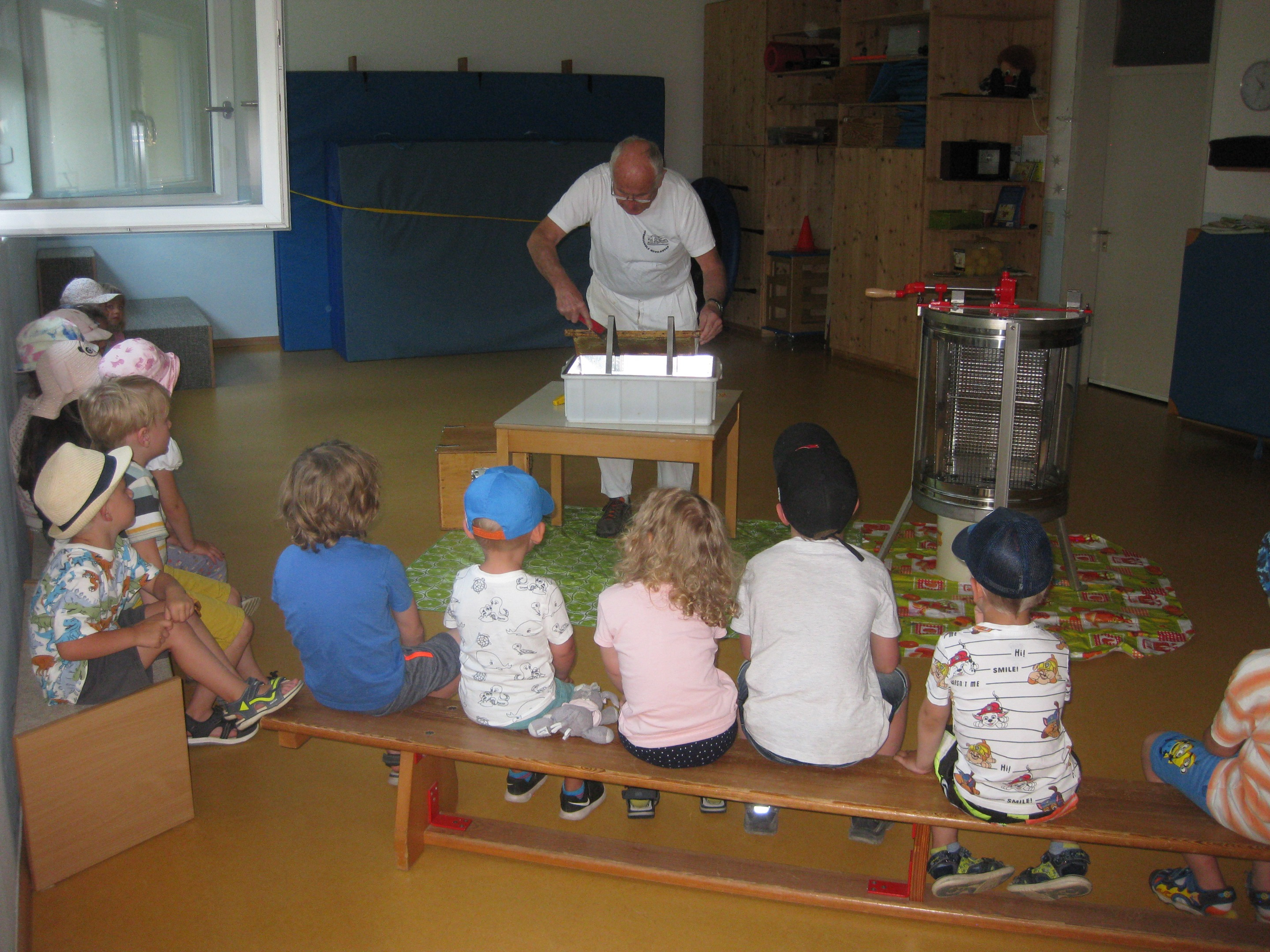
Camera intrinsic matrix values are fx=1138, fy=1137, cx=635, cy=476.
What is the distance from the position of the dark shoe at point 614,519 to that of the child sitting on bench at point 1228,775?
8.84ft

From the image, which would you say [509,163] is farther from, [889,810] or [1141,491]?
[889,810]

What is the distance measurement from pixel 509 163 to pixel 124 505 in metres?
6.72

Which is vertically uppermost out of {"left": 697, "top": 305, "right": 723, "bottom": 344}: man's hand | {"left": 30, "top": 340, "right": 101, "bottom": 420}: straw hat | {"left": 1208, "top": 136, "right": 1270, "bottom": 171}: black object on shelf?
{"left": 1208, "top": 136, "right": 1270, "bottom": 171}: black object on shelf

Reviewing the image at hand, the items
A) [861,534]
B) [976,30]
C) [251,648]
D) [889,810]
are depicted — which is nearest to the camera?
[889,810]

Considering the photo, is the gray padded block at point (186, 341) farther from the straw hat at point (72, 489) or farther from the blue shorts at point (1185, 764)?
the blue shorts at point (1185, 764)

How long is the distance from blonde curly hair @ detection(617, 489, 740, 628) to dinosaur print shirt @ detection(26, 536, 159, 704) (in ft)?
4.10

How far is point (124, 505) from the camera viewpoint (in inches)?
108

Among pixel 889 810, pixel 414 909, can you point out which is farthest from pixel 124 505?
pixel 889 810

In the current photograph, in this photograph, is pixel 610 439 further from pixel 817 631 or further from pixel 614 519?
pixel 817 631

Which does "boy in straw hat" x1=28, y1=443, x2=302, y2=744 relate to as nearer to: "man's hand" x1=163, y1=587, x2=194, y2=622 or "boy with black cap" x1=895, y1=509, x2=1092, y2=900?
"man's hand" x1=163, y1=587, x2=194, y2=622

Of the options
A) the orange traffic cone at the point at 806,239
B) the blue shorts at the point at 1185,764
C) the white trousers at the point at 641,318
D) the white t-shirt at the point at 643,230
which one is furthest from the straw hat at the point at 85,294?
the orange traffic cone at the point at 806,239

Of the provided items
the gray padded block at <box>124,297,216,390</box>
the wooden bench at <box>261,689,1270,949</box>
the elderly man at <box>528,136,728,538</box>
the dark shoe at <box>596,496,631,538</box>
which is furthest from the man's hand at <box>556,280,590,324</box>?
the gray padded block at <box>124,297,216,390</box>

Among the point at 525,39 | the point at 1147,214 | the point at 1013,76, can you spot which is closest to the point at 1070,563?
the point at 1147,214

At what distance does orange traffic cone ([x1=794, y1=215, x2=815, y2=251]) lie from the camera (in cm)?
950
